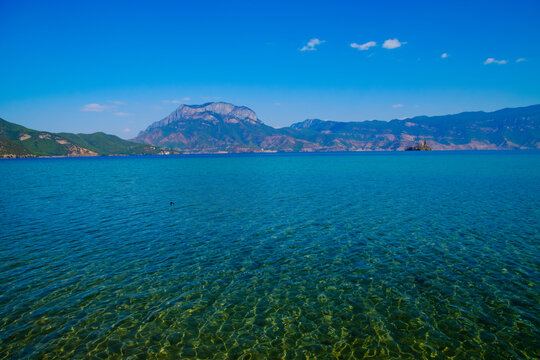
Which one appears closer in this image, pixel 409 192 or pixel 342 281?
pixel 342 281

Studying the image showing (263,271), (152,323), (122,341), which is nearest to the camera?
(122,341)

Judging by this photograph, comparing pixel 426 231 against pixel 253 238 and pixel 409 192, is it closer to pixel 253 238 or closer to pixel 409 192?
pixel 253 238

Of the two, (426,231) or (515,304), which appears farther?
(426,231)

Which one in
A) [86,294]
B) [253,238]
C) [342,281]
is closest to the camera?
[86,294]

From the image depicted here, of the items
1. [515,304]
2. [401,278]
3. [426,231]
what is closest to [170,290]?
[401,278]

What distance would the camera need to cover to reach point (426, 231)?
34.6 meters

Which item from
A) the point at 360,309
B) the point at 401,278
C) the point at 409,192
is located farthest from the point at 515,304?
the point at 409,192

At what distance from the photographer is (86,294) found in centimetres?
2055

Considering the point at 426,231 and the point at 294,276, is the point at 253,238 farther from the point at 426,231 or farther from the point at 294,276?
the point at 426,231

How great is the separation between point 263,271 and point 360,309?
8.57 metres

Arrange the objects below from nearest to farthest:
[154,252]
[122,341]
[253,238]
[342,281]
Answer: [122,341], [342,281], [154,252], [253,238]

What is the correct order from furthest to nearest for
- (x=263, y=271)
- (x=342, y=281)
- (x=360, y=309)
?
(x=263, y=271), (x=342, y=281), (x=360, y=309)

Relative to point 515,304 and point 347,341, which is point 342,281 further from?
point 515,304

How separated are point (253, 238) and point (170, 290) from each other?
13021mm
